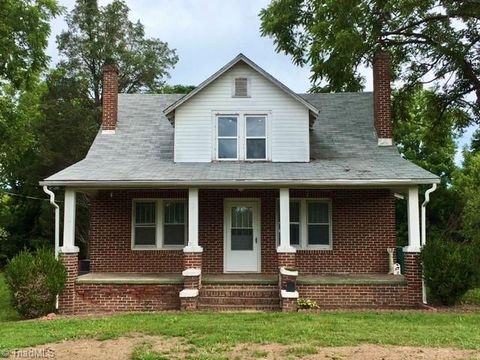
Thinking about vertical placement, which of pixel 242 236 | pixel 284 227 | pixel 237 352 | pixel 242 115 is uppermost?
pixel 242 115

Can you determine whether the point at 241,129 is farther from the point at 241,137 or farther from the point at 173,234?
the point at 173,234

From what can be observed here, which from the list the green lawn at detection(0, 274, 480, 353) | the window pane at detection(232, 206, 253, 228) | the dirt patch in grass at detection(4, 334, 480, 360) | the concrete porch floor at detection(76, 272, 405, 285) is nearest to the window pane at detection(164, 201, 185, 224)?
the window pane at detection(232, 206, 253, 228)

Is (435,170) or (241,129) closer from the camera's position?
(241,129)

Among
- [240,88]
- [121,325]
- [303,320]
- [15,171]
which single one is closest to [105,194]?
[240,88]

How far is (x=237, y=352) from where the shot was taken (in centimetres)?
745

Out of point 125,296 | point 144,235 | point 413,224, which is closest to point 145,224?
point 144,235

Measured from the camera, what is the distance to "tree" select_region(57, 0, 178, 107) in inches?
1252

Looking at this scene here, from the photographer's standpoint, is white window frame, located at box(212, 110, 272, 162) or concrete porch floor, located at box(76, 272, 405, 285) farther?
white window frame, located at box(212, 110, 272, 162)

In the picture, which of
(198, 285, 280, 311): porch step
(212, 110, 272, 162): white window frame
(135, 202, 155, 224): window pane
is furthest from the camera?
(135, 202, 155, 224): window pane

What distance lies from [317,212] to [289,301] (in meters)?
3.78

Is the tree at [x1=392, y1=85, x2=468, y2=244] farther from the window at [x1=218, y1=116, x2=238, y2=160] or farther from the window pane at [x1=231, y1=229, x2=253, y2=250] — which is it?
the window pane at [x1=231, y1=229, x2=253, y2=250]

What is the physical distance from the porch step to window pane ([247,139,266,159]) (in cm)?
380

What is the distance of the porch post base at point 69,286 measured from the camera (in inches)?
475

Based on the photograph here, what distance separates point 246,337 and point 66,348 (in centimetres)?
269
